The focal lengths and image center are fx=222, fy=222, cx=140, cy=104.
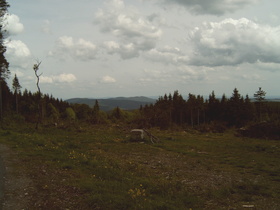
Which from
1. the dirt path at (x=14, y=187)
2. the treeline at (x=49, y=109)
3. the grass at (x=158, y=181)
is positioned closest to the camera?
the dirt path at (x=14, y=187)

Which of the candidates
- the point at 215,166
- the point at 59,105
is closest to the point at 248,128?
the point at 215,166

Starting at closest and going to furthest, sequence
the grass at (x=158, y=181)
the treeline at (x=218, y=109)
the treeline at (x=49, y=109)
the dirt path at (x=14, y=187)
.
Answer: the dirt path at (x=14, y=187) → the grass at (x=158, y=181) → the treeline at (x=49, y=109) → the treeline at (x=218, y=109)

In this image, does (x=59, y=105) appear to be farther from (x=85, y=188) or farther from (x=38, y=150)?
(x=85, y=188)

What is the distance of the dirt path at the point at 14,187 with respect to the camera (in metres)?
7.65

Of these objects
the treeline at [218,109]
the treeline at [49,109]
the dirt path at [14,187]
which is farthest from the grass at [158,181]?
the treeline at [218,109]

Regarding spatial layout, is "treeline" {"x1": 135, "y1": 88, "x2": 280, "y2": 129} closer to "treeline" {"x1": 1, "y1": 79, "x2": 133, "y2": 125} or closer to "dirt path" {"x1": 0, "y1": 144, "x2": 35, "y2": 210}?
"treeline" {"x1": 1, "y1": 79, "x2": 133, "y2": 125}

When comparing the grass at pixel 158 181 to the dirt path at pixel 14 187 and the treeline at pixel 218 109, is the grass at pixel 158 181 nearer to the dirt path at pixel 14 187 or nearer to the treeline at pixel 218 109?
the dirt path at pixel 14 187

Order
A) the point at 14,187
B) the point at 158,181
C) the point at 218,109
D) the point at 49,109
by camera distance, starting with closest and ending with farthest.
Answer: the point at 14,187 → the point at 158,181 → the point at 218,109 → the point at 49,109

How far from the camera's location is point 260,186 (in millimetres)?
10750

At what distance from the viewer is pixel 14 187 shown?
9141 mm

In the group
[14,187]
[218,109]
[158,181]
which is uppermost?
[218,109]

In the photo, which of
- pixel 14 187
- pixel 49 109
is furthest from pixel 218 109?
pixel 14 187

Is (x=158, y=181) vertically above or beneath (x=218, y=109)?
beneath

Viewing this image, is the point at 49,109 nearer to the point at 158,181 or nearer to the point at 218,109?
the point at 218,109
